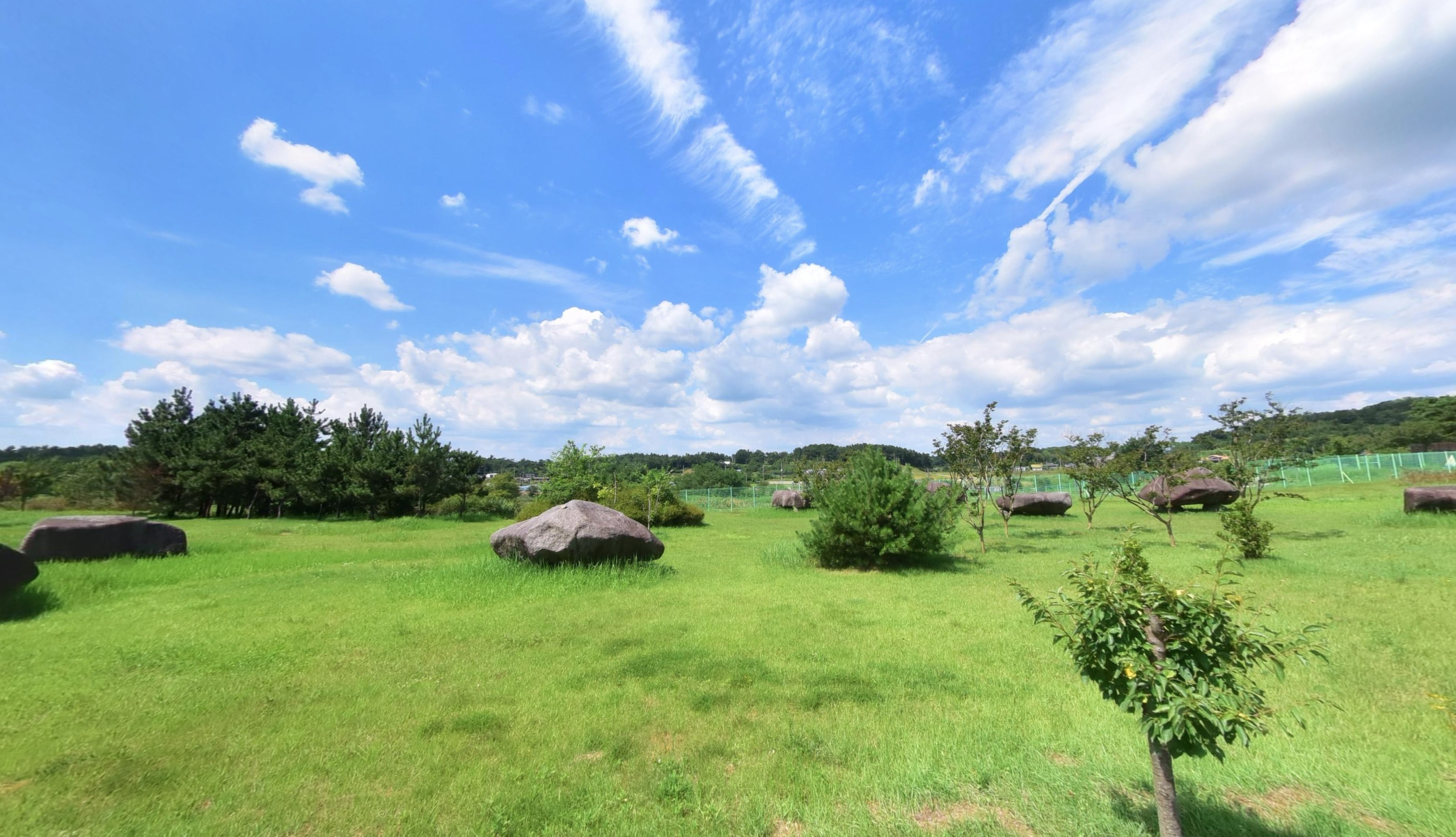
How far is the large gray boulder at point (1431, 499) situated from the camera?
1454cm

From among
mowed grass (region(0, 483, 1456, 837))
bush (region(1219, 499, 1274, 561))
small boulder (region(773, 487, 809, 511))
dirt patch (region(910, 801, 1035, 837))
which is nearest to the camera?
dirt patch (region(910, 801, 1035, 837))

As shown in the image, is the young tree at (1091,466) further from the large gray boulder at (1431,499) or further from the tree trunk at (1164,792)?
the tree trunk at (1164,792)

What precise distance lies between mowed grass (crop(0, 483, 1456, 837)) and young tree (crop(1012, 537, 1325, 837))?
2.82ft

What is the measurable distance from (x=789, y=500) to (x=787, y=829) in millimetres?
34655

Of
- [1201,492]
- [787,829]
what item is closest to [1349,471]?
[1201,492]

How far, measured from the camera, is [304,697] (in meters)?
4.95

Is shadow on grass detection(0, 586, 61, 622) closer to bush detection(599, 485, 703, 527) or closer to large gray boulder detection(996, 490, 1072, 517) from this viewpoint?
bush detection(599, 485, 703, 527)

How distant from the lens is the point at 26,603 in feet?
27.1

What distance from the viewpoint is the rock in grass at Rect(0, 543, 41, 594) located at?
26.1 feet

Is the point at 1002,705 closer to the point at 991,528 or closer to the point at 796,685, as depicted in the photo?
the point at 796,685

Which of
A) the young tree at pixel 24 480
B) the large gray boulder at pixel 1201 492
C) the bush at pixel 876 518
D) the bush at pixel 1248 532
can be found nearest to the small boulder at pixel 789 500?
the large gray boulder at pixel 1201 492

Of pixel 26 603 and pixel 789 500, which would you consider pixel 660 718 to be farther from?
pixel 789 500

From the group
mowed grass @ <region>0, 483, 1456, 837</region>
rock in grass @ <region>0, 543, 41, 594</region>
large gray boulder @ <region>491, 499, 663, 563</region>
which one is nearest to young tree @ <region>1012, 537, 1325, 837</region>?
mowed grass @ <region>0, 483, 1456, 837</region>

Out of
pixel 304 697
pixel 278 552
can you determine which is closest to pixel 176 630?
pixel 304 697
